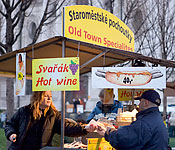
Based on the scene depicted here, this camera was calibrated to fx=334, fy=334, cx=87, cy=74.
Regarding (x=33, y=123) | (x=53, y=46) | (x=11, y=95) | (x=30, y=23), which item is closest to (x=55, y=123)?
(x=33, y=123)

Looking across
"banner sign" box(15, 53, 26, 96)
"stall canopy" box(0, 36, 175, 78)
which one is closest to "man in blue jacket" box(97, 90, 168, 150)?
"stall canopy" box(0, 36, 175, 78)

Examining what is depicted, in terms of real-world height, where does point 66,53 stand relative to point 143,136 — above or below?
above

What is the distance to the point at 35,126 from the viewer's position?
477cm

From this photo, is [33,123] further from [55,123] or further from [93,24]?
[93,24]

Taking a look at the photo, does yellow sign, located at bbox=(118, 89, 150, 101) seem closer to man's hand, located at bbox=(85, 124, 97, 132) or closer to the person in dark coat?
the person in dark coat

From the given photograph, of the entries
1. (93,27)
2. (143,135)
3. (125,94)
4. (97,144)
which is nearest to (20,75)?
(97,144)

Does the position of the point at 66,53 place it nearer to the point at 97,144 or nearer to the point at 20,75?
the point at 20,75

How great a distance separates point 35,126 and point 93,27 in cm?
222

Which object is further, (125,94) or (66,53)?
(125,94)

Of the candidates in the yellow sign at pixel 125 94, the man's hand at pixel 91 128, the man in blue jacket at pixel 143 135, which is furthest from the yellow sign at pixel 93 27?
the man in blue jacket at pixel 143 135

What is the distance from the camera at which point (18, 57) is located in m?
5.21

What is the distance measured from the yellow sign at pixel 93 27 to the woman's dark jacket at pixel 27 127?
4.30 feet

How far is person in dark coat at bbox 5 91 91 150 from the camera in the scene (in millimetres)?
4750

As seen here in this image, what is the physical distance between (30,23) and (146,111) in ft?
77.6
